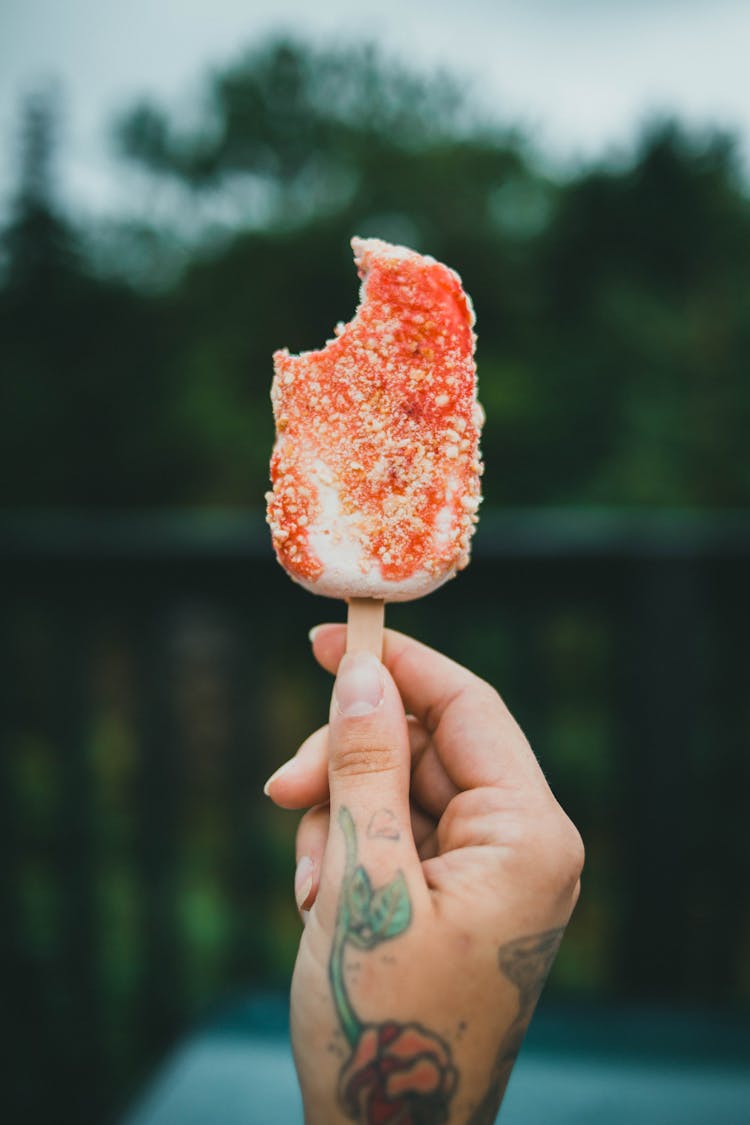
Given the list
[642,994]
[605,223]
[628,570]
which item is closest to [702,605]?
[628,570]

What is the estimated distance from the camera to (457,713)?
104 cm

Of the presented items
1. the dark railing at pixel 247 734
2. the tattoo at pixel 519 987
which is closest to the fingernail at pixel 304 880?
the tattoo at pixel 519 987

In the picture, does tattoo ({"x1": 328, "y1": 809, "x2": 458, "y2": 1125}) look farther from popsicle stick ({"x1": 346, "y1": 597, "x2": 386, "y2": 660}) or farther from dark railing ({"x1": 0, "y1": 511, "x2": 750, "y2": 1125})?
dark railing ({"x1": 0, "y1": 511, "x2": 750, "y2": 1125})

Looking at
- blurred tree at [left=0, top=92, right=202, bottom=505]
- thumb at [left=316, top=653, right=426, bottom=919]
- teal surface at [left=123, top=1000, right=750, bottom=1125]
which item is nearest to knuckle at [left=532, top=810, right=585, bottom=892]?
thumb at [left=316, top=653, right=426, bottom=919]

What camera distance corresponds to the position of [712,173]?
4.12 metres

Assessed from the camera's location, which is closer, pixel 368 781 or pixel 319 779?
pixel 368 781

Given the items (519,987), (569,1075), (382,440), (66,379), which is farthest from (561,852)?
(66,379)

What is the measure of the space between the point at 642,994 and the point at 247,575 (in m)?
1.36

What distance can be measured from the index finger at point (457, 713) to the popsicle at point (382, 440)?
18 centimetres

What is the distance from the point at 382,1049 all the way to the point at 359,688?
348 millimetres

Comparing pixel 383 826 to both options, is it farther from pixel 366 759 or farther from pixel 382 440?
pixel 382 440

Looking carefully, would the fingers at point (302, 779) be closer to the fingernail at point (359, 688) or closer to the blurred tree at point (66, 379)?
the fingernail at point (359, 688)

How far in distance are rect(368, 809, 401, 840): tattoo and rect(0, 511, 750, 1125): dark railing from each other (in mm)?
1236

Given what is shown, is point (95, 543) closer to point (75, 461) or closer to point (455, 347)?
point (455, 347)
